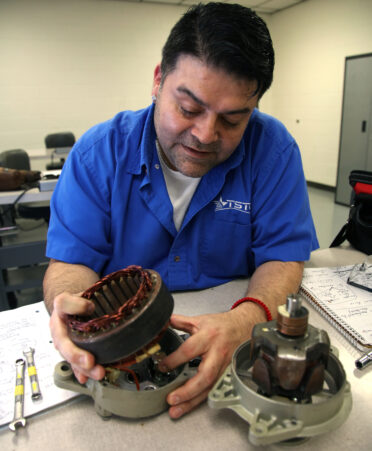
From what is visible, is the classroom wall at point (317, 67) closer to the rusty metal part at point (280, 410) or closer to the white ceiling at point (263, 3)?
the white ceiling at point (263, 3)

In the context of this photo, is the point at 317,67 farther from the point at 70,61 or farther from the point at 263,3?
the point at 70,61

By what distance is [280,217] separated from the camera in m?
1.03

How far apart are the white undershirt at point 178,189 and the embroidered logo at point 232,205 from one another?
84 millimetres

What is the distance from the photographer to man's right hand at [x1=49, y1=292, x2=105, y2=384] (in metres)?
0.56

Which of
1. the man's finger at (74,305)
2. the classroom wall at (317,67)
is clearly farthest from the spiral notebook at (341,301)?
the classroom wall at (317,67)

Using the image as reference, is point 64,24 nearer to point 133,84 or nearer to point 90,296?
point 133,84

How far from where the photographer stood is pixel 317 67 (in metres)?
4.77

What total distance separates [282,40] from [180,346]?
5.83 meters

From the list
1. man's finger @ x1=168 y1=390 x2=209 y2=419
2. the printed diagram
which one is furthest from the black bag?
man's finger @ x1=168 y1=390 x2=209 y2=419

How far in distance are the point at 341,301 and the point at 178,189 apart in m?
0.55

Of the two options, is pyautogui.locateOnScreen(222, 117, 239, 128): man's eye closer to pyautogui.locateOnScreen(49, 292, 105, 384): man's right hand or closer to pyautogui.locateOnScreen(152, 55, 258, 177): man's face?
pyautogui.locateOnScreen(152, 55, 258, 177): man's face

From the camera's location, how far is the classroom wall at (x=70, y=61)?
14.3 feet

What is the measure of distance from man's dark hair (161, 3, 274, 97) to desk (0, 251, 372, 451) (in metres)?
0.68

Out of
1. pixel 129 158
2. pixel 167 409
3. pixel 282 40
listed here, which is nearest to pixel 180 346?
pixel 167 409
